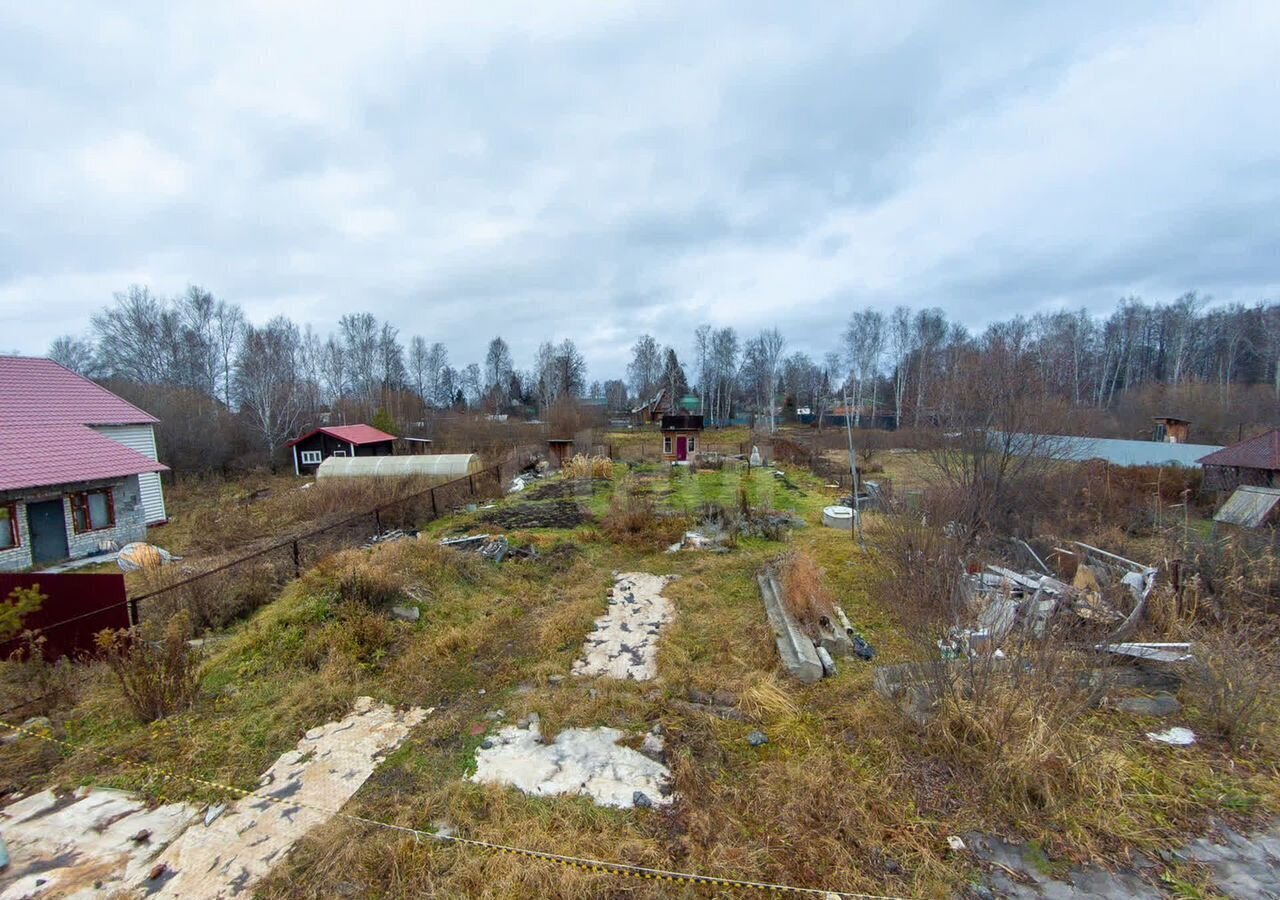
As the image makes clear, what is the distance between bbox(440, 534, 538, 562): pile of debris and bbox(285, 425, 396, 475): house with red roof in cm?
1586

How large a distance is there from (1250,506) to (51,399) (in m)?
31.6

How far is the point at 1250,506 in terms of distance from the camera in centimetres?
1140

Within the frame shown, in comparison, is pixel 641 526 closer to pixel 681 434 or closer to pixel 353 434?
pixel 681 434

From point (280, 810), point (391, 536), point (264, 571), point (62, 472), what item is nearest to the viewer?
point (280, 810)

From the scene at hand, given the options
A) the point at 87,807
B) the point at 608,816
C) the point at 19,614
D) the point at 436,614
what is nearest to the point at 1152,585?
the point at 608,816

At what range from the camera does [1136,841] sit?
9.56ft

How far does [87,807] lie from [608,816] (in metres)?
3.65

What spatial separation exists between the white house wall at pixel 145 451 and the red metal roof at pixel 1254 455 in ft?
102

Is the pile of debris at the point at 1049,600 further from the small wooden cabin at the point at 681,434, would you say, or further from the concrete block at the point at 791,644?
the small wooden cabin at the point at 681,434

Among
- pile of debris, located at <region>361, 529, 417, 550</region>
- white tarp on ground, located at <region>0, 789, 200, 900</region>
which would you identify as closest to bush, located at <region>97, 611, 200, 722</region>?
white tarp on ground, located at <region>0, 789, 200, 900</region>

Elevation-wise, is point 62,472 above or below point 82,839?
above

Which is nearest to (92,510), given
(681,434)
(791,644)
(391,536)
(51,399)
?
(51,399)

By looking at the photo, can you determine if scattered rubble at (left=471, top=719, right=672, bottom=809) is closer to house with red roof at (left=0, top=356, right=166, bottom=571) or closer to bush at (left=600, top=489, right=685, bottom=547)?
bush at (left=600, top=489, right=685, bottom=547)

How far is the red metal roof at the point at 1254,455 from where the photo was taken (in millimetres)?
12398
